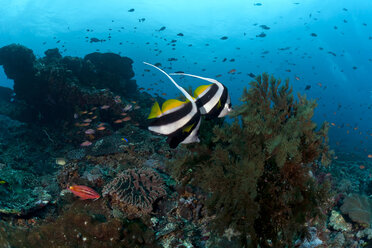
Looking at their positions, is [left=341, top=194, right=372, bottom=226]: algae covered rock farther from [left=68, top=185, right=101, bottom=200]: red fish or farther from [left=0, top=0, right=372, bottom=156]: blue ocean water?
[left=0, top=0, right=372, bottom=156]: blue ocean water

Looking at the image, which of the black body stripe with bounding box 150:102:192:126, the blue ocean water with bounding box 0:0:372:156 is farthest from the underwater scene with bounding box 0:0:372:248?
the blue ocean water with bounding box 0:0:372:156

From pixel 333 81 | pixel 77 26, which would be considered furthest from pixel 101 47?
pixel 333 81

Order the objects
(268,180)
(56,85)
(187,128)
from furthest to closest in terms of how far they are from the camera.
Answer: (56,85) → (268,180) → (187,128)

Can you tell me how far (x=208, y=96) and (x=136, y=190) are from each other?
3.25m

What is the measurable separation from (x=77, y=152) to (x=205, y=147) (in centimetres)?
759

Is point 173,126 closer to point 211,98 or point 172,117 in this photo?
point 172,117

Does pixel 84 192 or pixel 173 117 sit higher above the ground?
pixel 173 117

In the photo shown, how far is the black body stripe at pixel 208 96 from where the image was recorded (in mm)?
1907

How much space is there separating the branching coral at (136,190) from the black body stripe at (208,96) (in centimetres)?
296

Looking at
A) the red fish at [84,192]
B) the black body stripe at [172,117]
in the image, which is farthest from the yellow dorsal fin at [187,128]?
the red fish at [84,192]

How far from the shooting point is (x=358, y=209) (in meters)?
4.69

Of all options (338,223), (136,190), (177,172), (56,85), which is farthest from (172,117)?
(56,85)

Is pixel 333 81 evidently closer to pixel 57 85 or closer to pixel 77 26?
pixel 77 26

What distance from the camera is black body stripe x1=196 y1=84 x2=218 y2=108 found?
6.26 ft
